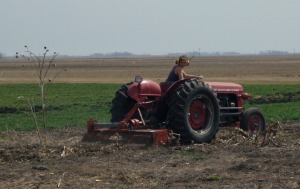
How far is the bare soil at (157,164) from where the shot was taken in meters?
8.98

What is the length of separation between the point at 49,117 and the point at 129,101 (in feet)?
25.8

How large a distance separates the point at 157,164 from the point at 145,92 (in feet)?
10.2

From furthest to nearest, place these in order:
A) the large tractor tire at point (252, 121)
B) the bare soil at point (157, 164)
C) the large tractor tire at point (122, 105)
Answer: the large tractor tire at point (252, 121) → the large tractor tire at point (122, 105) → the bare soil at point (157, 164)

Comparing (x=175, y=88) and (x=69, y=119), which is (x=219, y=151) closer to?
(x=175, y=88)

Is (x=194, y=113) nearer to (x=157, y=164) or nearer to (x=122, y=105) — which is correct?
(x=122, y=105)

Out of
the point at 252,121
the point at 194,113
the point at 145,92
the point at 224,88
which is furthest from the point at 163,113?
the point at 252,121

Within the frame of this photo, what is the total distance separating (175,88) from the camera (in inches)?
521

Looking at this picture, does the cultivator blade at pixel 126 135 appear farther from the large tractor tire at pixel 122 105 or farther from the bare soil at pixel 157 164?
the large tractor tire at pixel 122 105

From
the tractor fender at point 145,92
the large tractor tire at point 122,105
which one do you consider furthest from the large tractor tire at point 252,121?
the large tractor tire at point 122,105

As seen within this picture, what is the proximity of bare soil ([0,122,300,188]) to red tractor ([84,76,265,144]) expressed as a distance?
29 cm

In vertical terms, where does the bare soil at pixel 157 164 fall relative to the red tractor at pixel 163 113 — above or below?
below

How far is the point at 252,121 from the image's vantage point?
15.2 metres

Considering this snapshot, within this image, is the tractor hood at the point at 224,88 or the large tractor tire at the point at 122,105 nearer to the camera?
the large tractor tire at the point at 122,105

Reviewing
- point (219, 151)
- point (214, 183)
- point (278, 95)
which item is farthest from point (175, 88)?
point (278, 95)
